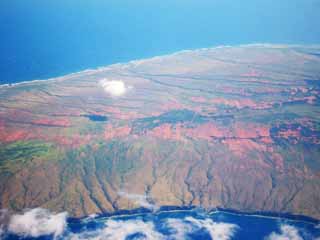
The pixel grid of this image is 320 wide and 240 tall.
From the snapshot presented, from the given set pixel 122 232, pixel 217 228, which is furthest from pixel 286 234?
pixel 122 232

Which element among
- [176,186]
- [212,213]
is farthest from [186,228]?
[176,186]

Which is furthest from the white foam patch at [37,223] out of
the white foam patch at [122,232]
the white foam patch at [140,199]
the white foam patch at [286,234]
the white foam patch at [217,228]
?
the white foam patch at [286,234]

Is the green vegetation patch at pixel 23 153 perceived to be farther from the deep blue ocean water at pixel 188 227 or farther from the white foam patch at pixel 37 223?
the deep blue ocean water at pixel 188 227

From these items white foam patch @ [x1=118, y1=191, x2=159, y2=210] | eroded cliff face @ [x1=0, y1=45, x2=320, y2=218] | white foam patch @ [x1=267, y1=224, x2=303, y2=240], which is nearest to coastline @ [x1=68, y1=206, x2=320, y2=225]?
white foam patch @ [x1=118, y1=191, x2=159, y2=210]

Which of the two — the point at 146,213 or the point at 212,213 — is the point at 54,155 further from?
the point at 212,213

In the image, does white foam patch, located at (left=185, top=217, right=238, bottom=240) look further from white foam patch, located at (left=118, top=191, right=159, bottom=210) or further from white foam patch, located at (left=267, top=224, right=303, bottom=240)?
white foam patch, located at (left=118, top=191, right=159, bottom=210)

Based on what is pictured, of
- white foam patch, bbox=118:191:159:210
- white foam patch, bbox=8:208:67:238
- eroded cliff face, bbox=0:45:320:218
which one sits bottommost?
white foam patch, bbox=8:208:67:238

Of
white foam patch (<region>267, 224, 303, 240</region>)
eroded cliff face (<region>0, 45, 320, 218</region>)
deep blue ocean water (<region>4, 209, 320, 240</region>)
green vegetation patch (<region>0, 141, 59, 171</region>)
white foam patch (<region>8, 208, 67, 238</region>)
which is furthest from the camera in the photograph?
green vegetation patch (<region>0, 141, 59, 171</region>)
